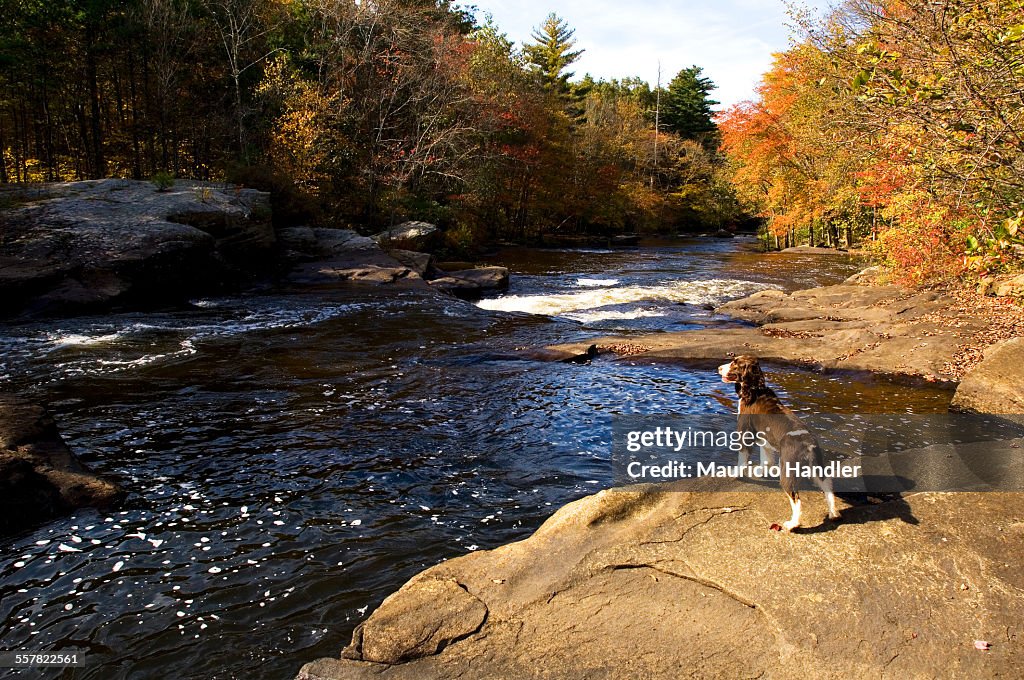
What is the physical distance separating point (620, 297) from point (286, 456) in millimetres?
14735

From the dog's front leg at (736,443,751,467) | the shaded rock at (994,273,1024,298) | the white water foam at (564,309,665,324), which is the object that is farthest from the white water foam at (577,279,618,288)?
the dog's front leg at (736,443,751,467)

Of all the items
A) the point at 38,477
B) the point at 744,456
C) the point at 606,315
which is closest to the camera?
the point at 744,456

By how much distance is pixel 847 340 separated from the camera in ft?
39.9

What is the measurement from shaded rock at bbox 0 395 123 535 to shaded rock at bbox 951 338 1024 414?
1014 cm

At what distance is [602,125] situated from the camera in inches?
1950

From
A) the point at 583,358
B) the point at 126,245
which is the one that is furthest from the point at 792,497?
the point at 126,245

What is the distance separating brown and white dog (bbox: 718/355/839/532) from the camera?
4.09 m

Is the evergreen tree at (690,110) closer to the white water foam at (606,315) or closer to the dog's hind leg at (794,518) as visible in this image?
the white water foam at (606,315)

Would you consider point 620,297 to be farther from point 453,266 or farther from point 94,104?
point 94,104

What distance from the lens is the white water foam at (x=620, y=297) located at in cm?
1858

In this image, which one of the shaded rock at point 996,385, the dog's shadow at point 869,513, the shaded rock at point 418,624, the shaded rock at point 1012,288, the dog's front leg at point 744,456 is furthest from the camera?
the shaded rock at point 1012,288

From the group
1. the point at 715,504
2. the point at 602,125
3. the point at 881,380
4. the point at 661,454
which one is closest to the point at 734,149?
the point at 602,125

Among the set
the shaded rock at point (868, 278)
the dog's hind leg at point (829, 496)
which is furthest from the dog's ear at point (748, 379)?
the shaded rock at point (868, 278)

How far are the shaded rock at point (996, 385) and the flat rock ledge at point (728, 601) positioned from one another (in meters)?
5.06
